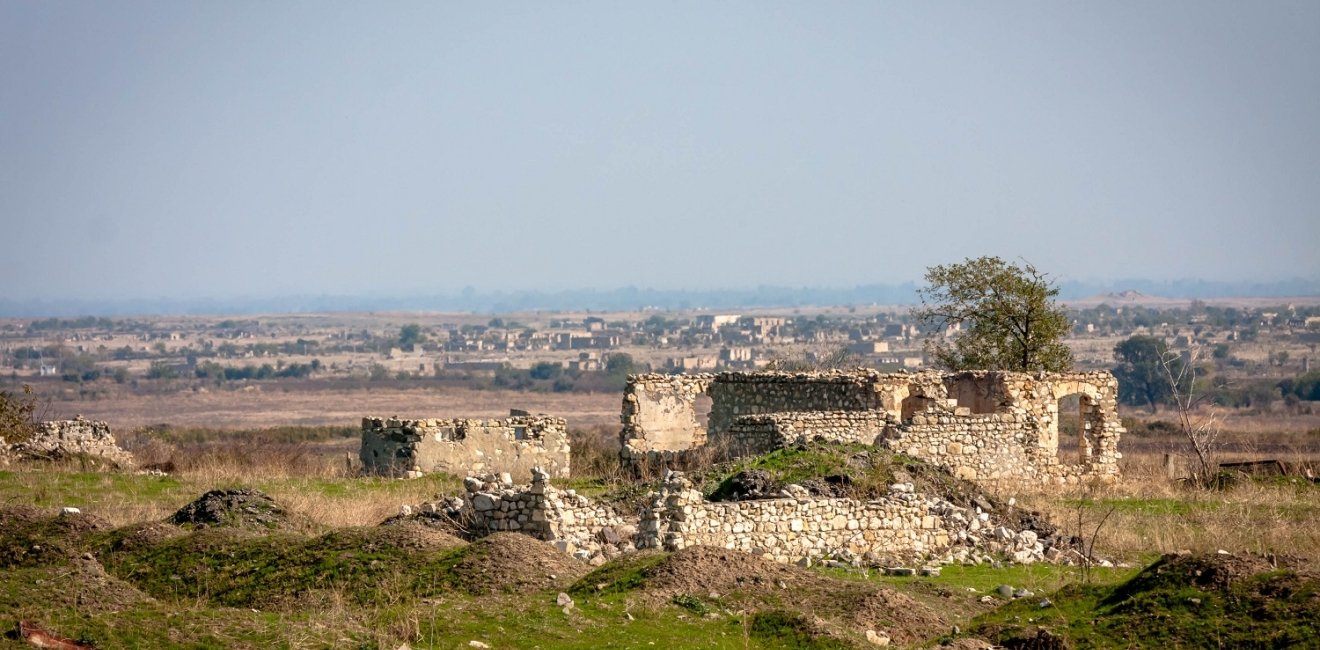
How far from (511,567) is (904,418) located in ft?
50.1

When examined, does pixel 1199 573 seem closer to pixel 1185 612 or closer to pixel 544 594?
pixel 1185 612

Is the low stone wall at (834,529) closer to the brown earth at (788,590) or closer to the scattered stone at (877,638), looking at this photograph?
the brown earth at (788,590)

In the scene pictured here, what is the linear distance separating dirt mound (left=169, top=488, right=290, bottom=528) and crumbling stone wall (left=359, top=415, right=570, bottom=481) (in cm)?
724

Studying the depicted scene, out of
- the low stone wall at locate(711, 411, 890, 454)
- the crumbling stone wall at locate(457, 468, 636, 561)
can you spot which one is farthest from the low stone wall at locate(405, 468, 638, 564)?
the low stone wall at locate(711, 411, 890, 454)

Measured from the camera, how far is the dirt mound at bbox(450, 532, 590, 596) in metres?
15.2

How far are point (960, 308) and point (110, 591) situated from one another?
2376 centimetres

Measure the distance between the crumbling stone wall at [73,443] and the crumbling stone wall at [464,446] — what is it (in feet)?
15.6

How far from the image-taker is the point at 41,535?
1722cm

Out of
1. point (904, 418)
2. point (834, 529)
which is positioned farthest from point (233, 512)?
point (904, 418)

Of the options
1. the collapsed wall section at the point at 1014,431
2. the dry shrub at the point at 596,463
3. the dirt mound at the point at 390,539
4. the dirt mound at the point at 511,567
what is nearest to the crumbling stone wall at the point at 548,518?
the dirt mound at the point at 390,539

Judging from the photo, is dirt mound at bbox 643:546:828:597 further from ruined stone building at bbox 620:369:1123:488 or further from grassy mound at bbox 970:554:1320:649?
ruined stone building at bbox 620:369:1123:488

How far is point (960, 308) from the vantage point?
3538 cm

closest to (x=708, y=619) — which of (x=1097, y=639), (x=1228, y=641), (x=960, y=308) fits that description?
(x=1097, y=639)

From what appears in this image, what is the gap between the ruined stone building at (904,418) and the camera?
26531mm
